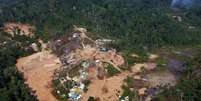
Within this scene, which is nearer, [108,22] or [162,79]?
[162,79]

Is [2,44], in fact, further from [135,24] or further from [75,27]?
[135,24]

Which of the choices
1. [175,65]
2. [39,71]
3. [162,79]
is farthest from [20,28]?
[162,79]

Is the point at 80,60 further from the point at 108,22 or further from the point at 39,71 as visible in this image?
the point at 108,22

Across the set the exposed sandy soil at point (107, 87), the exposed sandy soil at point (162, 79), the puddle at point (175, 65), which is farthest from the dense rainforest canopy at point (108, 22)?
the exposed sandy soil at point (107, 87)

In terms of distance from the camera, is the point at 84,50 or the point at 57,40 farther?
Answer: the point at 57,40

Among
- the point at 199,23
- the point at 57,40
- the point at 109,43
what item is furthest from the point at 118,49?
the point at 199,23

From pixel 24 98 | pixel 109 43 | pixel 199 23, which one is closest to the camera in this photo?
pixel 24 98

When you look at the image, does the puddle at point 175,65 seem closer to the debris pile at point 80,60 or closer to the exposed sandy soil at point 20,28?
the debris pile at point 80,60
